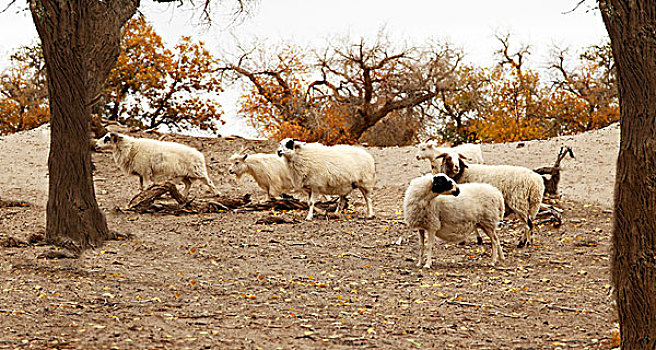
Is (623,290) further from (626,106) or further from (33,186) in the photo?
(33,186)

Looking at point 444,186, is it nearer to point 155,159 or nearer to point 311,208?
point 311,208

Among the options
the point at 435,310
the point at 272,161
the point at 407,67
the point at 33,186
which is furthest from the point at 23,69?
the point at 435,310

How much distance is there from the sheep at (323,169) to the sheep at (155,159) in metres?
3.48

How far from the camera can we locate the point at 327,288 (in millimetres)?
8211

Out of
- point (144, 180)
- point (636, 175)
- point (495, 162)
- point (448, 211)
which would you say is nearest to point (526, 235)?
point (448, 211)

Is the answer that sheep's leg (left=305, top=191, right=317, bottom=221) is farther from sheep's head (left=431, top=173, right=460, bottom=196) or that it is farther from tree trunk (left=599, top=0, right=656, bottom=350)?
tree trunk (left=599, top=0, right=656, bottom=350)

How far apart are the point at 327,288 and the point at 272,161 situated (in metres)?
8.03

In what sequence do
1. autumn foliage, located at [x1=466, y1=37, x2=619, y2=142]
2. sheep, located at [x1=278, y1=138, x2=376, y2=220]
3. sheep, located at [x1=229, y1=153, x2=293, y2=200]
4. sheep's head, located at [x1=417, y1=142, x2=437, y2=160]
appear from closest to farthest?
sheep, located at [x1=278, y1=138, x2=376, y2=220]
sheep's head, located at [x1=417, y1=142, x2=437, y2=160]
sheep, located at [x1=229, y1=153, x2=293, y2=200]
autumn foliage, located at [x1=466, y1=37, x2=619, y2=142]

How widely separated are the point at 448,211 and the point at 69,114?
A: 6.05 meters

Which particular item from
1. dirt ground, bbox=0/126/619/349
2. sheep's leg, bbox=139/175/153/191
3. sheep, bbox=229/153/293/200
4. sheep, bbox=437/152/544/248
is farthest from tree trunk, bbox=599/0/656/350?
sheep's leg, bbox=139/175/153/191

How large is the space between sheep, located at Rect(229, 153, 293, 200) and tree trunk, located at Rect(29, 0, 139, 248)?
5.61m

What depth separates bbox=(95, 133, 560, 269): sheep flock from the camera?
9.34 metres

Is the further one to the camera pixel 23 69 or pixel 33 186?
pixel 23 69

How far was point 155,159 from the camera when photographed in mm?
16000
